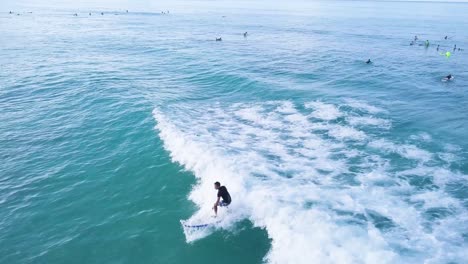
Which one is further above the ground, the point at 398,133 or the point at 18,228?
the point at 398,133

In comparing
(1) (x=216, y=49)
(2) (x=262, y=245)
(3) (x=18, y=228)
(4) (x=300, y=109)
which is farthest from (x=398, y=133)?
(1) (x=216, y=49)

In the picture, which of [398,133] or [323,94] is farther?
[323,94]

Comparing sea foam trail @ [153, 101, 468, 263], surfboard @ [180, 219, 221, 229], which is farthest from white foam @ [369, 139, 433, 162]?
surfboard @ [180, 219, 221, 229]

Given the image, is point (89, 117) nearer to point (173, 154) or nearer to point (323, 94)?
point (173, 154)

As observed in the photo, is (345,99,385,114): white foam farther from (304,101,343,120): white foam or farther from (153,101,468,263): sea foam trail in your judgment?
(304,101,343,120): white foam

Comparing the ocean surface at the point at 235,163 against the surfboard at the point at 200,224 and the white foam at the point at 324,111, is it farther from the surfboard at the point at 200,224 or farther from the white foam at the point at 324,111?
the surfboard at the point at 200,224

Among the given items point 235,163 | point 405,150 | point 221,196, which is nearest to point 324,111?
point 405,150
